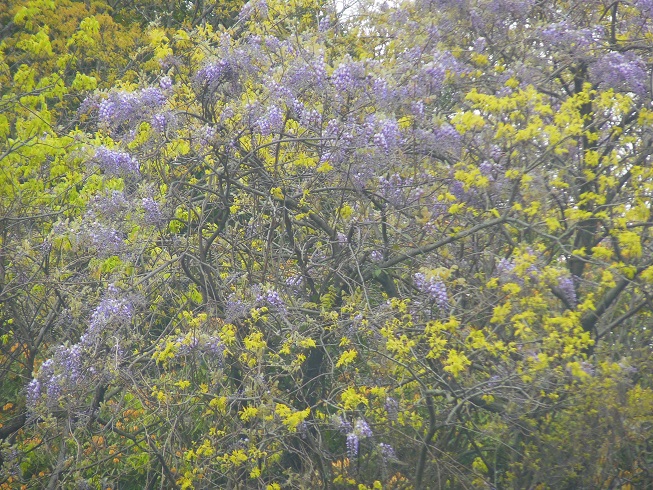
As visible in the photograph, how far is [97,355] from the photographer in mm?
5285

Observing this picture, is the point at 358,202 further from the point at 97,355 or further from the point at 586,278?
the point at 97,355

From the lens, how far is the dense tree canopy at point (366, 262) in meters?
4.96

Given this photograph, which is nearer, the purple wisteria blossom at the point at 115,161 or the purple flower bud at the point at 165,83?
the purple wisteria blossom at the point at 115,161

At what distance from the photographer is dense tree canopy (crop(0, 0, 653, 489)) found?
16.3ft

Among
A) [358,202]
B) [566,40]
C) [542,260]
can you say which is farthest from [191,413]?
[566,40]

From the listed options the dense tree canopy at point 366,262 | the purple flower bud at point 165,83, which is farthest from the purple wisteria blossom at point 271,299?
the purple flower bud at point 165,83

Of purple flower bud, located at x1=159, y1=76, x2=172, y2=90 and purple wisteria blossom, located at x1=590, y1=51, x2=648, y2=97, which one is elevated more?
purple flower bud, located at x1=159, y1=76, x2=172, y2=90

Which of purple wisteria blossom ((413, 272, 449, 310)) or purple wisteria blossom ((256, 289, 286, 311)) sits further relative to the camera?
purple wisteria blossom ((256, 289, 286, 311))

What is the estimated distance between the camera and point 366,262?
229 inches

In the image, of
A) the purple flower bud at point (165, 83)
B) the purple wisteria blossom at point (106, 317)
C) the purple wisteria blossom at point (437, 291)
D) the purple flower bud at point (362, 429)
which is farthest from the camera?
the purple flower bud at point (165, 83)

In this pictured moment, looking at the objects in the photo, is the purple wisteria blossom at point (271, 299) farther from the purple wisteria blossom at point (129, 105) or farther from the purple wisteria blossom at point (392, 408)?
the purple wisteria blossom at point (129, 105)

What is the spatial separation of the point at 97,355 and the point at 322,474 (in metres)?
1.62

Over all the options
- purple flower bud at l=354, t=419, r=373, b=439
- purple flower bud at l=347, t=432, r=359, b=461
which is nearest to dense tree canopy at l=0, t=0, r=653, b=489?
purple flower bud at l=347, t=432, r=359, b=461

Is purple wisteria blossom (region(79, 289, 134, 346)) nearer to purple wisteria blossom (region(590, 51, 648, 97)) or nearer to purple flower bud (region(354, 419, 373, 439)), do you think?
purple flower bud (region(354, 419, 373, 439))
